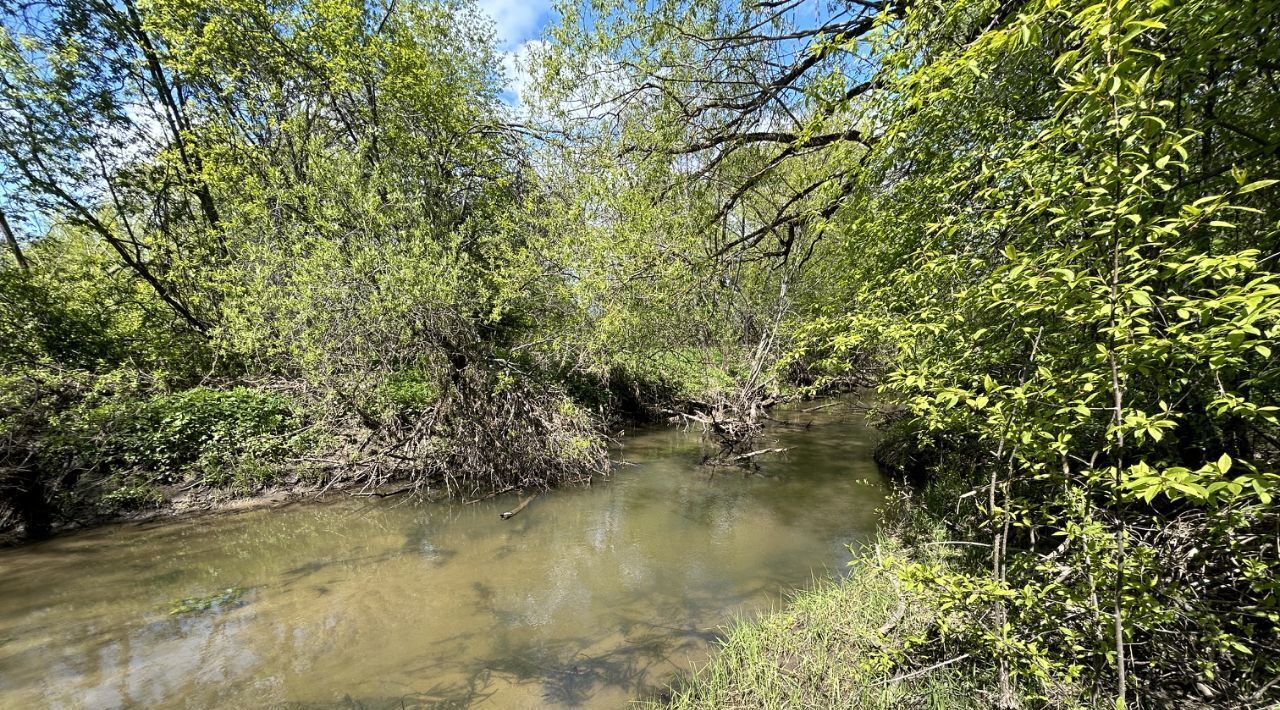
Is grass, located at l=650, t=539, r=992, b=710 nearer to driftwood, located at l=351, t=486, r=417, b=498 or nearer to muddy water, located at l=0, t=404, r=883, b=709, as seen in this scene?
muddy water, located at l=0, t=404, r=883, b=709

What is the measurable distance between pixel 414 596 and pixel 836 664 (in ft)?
15.7

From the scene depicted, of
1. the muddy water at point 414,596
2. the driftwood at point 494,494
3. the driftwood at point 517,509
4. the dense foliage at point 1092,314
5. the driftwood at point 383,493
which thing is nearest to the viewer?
the dense foliage at point 1092,314

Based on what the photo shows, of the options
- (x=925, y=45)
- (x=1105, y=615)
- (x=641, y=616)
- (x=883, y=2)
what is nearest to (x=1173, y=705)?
(x=1105, y=615)

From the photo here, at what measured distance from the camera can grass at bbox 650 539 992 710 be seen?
10.9 ft

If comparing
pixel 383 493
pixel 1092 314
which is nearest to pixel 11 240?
pixel 383 493

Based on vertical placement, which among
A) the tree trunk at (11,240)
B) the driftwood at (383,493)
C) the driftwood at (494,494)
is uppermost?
the tree trunk at (11,240)

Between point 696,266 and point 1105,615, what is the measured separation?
23.5 ft

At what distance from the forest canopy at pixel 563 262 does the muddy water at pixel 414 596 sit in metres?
1.23

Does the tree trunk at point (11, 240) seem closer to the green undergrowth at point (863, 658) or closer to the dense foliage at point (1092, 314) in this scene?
the green undergrowth at point (863, 658)

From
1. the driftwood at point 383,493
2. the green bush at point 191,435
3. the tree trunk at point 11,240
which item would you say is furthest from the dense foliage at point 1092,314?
the tree trunk at point 11,240

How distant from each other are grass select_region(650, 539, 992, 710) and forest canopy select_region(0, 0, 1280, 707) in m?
0.18

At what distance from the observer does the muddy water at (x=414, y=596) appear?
445 cm

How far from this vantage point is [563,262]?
29.5ft

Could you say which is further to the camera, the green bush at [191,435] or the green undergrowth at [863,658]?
the green bush at [191,435]
